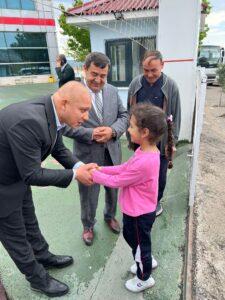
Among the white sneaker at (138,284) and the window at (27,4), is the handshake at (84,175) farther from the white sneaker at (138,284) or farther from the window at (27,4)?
the window at (27,4)

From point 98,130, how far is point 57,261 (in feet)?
4.06

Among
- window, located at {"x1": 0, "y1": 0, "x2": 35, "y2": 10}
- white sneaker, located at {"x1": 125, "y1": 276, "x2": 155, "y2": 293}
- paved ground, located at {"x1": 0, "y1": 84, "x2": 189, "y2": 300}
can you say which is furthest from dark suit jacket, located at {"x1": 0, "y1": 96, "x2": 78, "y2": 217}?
window, located at {"x1": 0, "y1": 0, "x2": 35, "y2": 10}

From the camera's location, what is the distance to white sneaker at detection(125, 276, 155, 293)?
225 centimetres

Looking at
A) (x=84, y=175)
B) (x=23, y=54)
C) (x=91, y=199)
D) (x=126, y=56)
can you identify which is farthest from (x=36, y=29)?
(x=84, y=175)

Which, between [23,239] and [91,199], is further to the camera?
[91,199]

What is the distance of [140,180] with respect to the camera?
1884mm

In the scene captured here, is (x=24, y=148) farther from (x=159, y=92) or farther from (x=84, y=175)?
(x=159, y=92)

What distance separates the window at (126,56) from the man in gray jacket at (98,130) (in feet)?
15.3

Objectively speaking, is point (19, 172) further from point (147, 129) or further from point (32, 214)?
point (147, 129)

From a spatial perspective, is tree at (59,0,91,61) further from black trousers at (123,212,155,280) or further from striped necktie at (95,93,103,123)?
black trousers at (123,212,155,280)

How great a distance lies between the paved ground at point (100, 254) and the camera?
2.29 m

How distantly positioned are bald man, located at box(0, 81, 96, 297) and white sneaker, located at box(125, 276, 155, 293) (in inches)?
27.8

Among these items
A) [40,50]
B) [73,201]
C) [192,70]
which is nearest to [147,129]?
[73,201]

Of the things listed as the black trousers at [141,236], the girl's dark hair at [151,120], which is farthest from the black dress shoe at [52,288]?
the girl's dark hair at [151,120]
